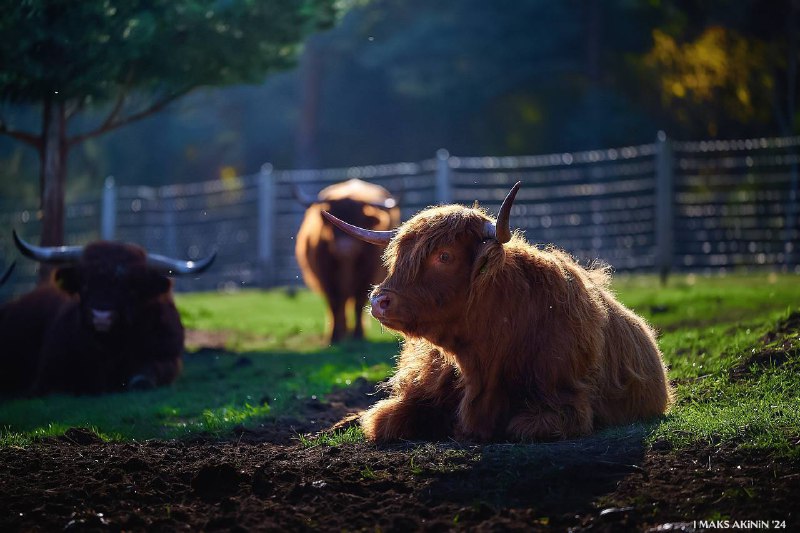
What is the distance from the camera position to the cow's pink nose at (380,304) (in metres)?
5.37

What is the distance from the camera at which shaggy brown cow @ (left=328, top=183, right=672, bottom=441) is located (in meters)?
5.43

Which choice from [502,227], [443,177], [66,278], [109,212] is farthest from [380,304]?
[109,212]

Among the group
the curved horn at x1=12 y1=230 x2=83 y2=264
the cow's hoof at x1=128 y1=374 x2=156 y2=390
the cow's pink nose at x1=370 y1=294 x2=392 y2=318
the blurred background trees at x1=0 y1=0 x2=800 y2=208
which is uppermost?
the blurred background trees at x1=0 y1=0 x2=800 y2=208

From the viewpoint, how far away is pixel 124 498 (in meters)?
4.50

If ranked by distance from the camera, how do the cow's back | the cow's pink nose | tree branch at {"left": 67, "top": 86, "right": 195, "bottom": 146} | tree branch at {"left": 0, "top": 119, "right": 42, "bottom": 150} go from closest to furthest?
the cow's pink nose, the cow's back, tree branch at {"left": 0, "top": 119, "right": 42, "bottom": 150}, tree branch at {"left": 67, "top": 86, "right": 195, "bottom": 146}

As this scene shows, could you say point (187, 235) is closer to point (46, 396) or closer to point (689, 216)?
point (689, 216)

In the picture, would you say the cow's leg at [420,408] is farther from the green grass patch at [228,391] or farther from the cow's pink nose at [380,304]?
the green grass patch at [228,391]

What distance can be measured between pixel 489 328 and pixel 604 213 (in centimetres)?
1319

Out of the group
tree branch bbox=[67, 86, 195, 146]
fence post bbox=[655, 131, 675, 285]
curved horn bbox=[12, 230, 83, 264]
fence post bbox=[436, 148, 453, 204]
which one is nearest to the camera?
curved horn bbox=[12, 230, 83, 264]

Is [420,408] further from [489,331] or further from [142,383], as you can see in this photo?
[142,383]

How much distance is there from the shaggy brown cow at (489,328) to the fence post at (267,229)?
14.0 metres

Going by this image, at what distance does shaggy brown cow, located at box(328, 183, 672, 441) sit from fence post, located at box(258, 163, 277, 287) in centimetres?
1405

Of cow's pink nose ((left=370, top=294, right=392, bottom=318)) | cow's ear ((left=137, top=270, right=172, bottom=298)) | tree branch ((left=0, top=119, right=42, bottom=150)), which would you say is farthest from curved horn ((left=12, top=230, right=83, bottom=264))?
cow's pink nose ((left=370, top=294, right=392, bottom=318))

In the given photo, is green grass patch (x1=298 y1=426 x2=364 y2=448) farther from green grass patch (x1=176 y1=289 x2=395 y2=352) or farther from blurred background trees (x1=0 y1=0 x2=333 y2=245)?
blurred background trees (x1=0 y1=0 x2=333 y2=245)
